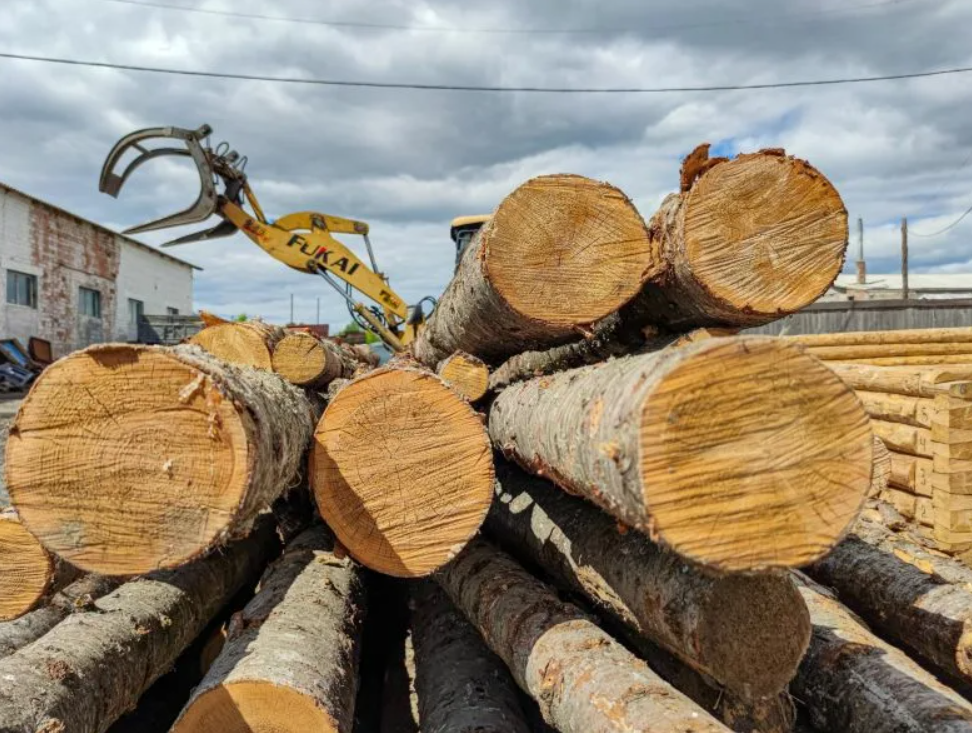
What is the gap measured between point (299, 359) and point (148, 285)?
83.7 feet

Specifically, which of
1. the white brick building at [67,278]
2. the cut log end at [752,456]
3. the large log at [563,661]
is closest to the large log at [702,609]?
the large log at [563,661]

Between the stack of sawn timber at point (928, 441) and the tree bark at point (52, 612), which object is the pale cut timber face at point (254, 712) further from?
the stack of sawn timber at point (928, 441)

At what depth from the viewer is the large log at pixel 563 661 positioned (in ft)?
6.60

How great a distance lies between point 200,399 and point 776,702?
2086mm

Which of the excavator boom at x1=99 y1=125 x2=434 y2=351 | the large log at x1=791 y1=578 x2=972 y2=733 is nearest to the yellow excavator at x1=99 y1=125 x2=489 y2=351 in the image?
the excavator boom at x1=99 y1=125 x2=434 y2=351

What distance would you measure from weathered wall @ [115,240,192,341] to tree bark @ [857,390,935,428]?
24950 mm

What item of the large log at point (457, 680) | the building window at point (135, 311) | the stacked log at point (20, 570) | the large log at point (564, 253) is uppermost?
the building window at point (135, 311)

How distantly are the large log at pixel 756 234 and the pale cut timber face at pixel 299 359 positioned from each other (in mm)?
3233

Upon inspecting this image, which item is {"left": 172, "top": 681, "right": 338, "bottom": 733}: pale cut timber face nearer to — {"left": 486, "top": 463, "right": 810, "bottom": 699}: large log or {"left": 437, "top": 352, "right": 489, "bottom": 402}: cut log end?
{"left": 486, "top": 463, "right": 810, "bottom": 699}: large log

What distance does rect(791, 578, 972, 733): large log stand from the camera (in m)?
2.29

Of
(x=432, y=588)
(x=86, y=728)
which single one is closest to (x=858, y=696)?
(x=432, y=588)

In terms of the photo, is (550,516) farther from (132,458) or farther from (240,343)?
(240,343)

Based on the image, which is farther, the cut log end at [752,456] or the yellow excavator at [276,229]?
the yellow excavator at [276,229]

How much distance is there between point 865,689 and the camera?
2488mm
